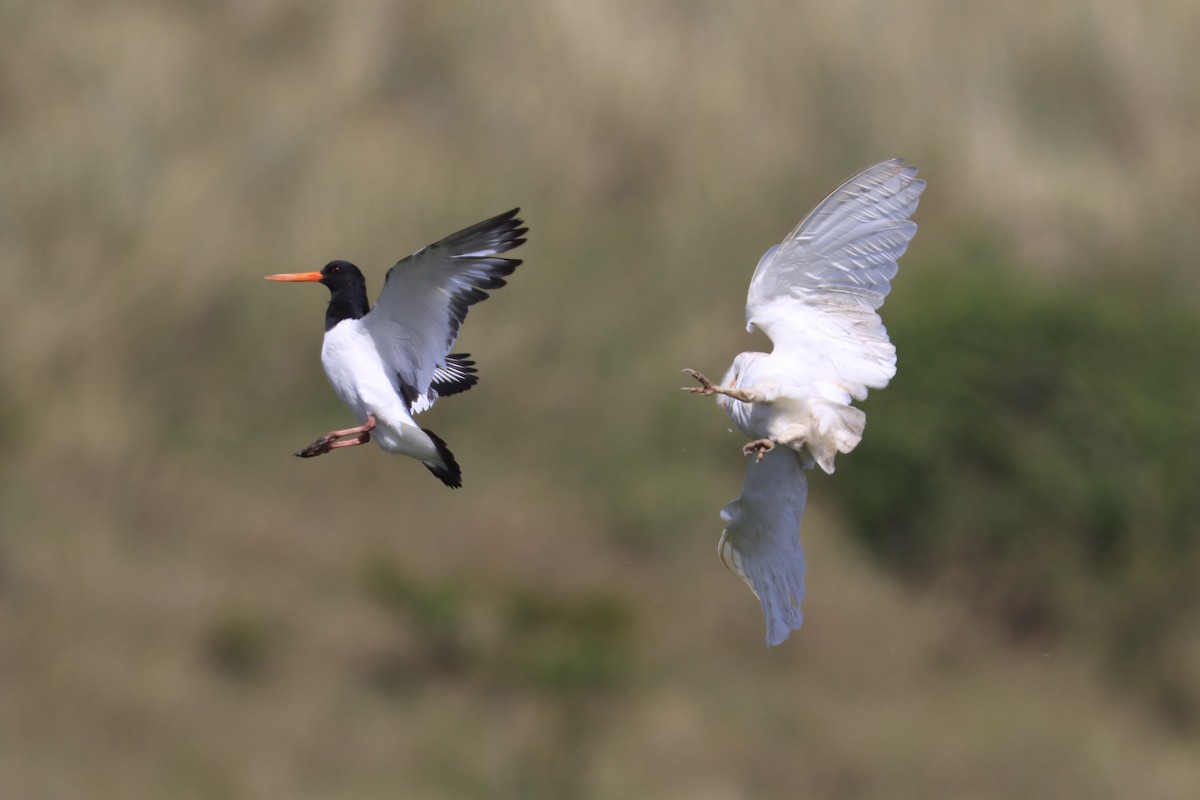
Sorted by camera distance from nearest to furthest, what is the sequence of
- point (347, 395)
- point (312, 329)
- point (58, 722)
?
point (347, 395) < point (58, 722) < point (312, 329)

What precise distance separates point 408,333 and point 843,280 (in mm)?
1847

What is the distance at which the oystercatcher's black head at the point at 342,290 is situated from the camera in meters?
8.02

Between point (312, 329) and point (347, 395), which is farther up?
point (312, 329)

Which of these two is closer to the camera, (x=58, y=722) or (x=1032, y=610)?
(x=58, y=722)

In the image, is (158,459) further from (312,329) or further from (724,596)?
(724,596)

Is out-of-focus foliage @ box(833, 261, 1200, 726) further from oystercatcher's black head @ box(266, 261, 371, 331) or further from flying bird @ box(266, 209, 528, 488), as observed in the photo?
flying bird @ box(266, 209, 528, 488)

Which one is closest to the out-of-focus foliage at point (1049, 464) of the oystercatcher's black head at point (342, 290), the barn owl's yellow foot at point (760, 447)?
the oystercatcher's black head at point (342, 290)

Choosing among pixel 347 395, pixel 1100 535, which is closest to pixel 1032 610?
pixel 1100 535

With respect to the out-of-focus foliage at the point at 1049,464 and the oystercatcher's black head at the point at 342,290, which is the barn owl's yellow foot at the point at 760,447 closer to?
the oystercatcher's black head at the point at 342,290

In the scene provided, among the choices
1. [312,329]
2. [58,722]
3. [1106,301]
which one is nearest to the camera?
[58,722]

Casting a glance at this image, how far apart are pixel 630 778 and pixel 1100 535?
6.69 m

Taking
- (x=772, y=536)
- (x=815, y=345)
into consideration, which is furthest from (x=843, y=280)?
(x=772, y=536)

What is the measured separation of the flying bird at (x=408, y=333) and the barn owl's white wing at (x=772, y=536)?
119 cm

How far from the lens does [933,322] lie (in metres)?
21.1
